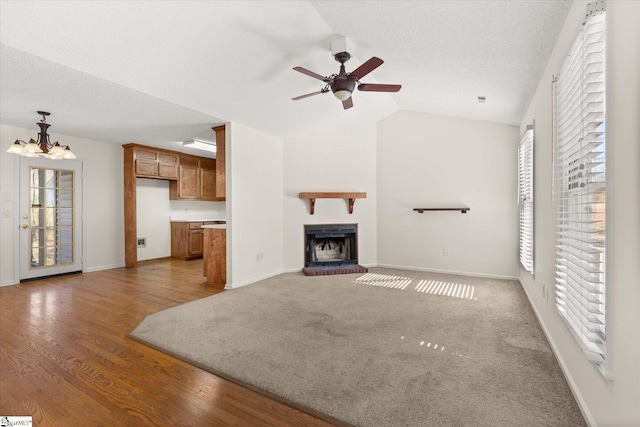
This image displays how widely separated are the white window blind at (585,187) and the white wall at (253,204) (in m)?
3.69

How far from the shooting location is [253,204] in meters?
4.77

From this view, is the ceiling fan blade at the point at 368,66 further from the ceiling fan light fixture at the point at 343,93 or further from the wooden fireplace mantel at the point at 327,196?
the wooden fireplace mantel at the point at 327,196

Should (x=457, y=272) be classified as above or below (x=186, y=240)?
below

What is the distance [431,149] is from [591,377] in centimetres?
428

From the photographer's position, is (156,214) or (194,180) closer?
(156,214)

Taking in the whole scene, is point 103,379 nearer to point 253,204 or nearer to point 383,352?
point 383,352

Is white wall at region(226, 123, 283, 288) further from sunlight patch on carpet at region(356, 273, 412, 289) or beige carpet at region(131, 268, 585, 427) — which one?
sunlight patch on carpet at region(356, 273, 412, 289)

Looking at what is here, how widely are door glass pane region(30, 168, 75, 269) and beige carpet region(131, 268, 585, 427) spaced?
3.35 metres

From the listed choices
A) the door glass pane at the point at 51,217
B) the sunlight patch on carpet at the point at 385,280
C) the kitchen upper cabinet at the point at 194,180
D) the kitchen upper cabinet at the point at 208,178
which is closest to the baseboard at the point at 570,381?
the sunlight patch on carpet at the point at 385,280

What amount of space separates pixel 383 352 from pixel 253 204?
10.1 feet

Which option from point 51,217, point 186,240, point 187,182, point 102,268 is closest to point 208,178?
point 187,182

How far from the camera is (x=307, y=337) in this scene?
106 inches

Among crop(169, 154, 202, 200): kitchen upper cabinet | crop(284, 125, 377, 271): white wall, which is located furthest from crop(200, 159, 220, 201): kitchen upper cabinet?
crop(284, 125, 377, 271): white wall

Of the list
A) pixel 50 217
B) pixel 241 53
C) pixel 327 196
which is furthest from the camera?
pixel 327 196
